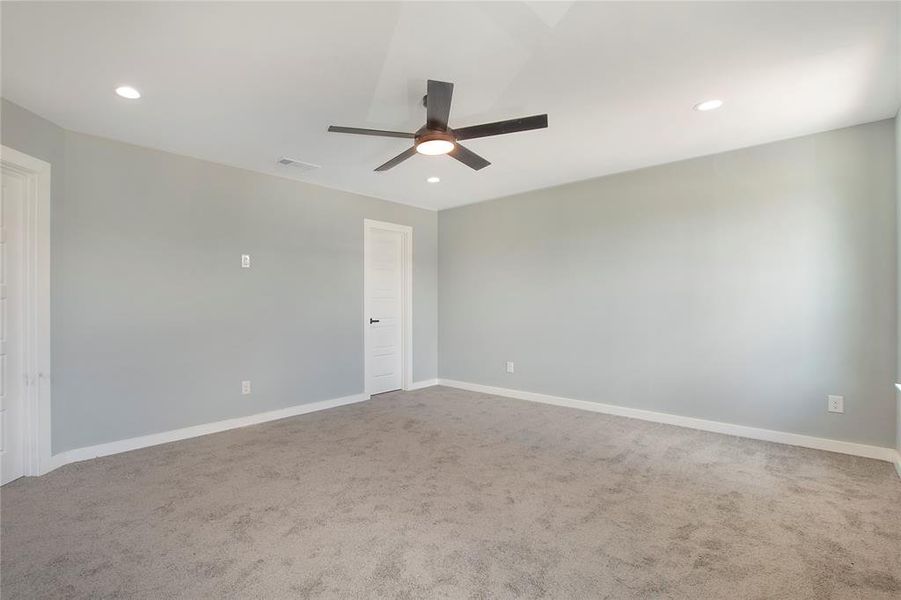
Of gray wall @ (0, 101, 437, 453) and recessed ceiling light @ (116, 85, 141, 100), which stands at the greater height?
recessed ceiling light @ (116, 85, 141, 100)

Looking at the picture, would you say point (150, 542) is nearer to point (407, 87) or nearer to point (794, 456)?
point (407, 87)

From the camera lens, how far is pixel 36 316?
2938 mm

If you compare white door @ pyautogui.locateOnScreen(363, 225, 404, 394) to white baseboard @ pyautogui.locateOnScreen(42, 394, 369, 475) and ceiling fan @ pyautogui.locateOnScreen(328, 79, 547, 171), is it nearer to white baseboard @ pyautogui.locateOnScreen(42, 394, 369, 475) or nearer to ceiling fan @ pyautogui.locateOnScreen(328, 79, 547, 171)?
white baseboard @ pyautogui.locateOnScreen(42, 394, 369, 475)

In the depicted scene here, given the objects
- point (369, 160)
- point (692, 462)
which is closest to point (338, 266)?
point (369, 160)

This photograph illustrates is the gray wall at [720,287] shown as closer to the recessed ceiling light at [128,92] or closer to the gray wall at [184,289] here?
the gray wall at [184,289]

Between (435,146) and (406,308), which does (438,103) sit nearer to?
(435,146)

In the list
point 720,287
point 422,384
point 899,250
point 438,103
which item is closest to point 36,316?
point 438,103

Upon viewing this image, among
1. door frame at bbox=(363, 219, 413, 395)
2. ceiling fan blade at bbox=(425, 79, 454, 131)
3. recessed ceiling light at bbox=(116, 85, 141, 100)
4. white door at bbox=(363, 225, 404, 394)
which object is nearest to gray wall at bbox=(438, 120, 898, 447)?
door frame at bbox=(363, 219, 413, 395)

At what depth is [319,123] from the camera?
3.08 meters

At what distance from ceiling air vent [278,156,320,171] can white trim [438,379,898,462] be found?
3.39 meters

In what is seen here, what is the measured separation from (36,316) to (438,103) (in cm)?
315

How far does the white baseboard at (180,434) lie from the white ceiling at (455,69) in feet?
8.01

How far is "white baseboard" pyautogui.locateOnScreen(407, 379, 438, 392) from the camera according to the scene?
5.69 metres

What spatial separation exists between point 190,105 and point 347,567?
2.95m
